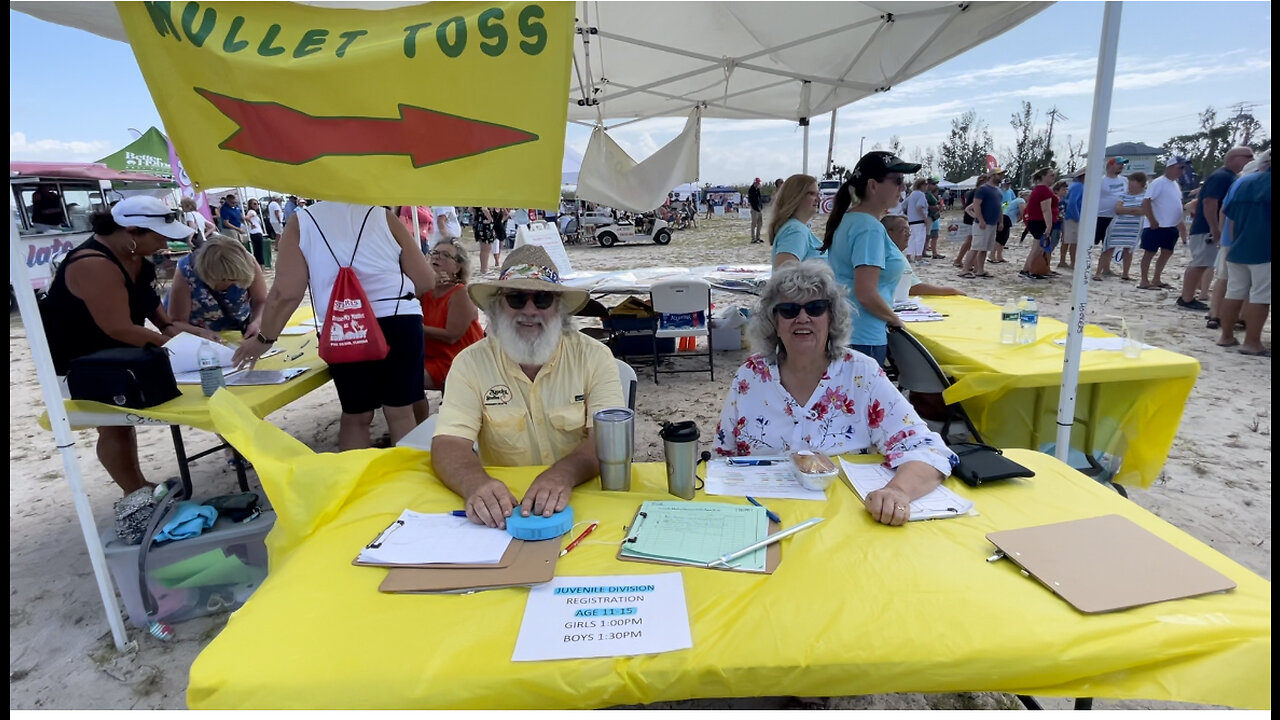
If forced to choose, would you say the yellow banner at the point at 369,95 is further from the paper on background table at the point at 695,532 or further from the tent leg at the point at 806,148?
the tent leg at the point at 806,148

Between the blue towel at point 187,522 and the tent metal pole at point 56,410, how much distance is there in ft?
0.68

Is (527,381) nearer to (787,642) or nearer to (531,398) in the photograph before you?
(531,398)

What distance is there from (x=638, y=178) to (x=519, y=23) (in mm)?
5551

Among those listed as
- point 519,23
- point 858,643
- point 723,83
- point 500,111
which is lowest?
point 858,643

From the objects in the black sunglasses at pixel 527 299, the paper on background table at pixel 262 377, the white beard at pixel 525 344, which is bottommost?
the paper on background table at pixel 262 377

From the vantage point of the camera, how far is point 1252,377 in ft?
16.2

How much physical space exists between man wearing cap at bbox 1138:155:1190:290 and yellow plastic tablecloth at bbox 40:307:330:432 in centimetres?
1052

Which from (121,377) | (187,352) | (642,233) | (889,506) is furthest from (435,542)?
(642,233)

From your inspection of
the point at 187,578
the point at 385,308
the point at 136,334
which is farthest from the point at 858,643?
the point at 136,334

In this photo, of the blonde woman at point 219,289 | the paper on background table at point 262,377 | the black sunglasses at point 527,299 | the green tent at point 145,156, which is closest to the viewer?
the black sunglasses at point 527,299

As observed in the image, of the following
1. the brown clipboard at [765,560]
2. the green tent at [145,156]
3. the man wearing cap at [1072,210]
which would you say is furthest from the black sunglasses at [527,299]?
the green tent at [145,156]

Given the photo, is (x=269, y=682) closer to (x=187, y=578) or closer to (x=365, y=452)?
Result: (x=365, y=452)

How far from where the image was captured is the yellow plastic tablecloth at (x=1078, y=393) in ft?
8.80

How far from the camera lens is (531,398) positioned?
2.10m
